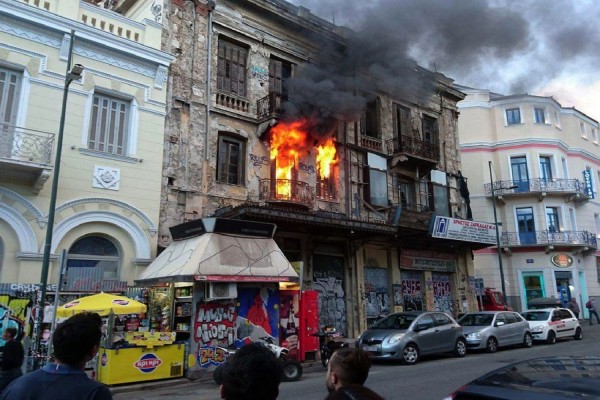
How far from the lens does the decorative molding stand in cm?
1420

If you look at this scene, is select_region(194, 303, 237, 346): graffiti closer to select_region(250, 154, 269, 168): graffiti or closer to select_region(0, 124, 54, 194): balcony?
select_region(0, 124, 54, 194): balcony

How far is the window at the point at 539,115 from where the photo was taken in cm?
3641

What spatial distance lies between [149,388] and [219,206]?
749cm

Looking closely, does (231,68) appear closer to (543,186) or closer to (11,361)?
(11,361)

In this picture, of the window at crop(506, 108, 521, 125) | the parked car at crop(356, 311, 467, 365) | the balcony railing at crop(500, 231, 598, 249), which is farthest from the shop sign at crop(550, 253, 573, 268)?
the parked car at crop(356, 311, 467, 365)

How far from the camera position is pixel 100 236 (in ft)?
49.3

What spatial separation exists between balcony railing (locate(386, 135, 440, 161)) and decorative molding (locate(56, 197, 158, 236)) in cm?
1301

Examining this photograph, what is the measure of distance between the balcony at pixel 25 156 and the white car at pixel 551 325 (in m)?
19.4

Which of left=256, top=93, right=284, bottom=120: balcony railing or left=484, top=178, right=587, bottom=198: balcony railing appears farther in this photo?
left=484, top=178, right=587, bottom=198: balcony railing

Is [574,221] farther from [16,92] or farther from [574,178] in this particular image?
[16,92]

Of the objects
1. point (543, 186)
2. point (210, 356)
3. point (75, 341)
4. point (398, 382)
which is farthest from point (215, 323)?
point (543, 186)

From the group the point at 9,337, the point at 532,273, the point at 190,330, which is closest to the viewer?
the point at 9,337

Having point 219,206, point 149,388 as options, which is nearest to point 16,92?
point 219,206

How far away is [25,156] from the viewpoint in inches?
524
